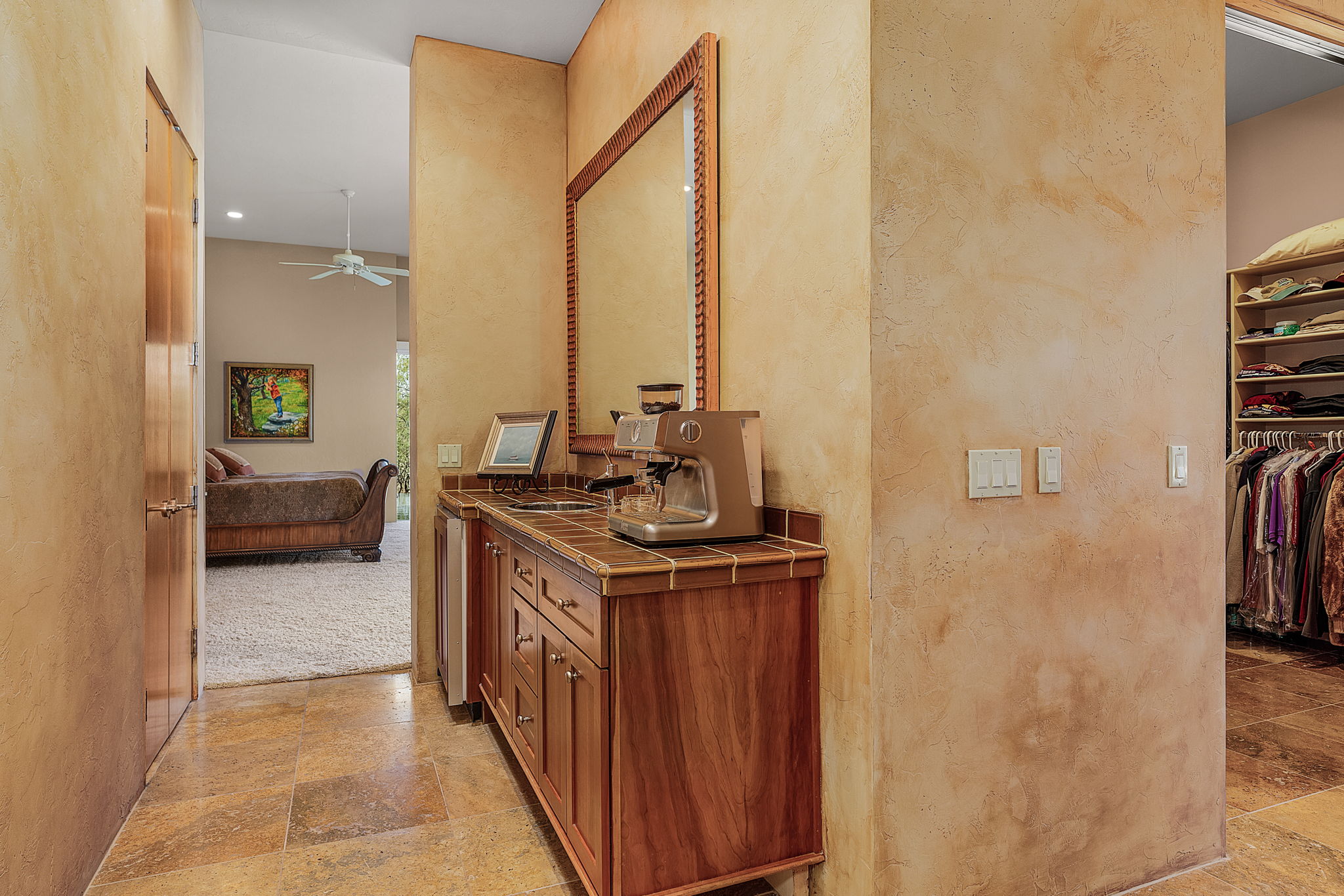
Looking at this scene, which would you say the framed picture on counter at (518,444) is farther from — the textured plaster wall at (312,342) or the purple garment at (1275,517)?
the textured plaster wall at (312,342)

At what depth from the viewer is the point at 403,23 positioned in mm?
3334

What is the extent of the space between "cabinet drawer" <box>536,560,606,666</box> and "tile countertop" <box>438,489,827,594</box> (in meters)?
0.03

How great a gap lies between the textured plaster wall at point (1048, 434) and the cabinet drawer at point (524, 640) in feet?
3.14

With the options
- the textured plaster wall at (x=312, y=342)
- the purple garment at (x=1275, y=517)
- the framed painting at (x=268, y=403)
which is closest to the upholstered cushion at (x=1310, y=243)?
the purple garment at (x=1275, y=517)

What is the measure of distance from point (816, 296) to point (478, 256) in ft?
7.27

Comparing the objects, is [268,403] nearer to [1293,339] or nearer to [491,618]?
[491,618]

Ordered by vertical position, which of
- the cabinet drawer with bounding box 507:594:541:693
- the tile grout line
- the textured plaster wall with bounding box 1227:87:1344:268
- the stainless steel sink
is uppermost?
Answer: the textured plaster wall with bounding box 1227:87:1344:268

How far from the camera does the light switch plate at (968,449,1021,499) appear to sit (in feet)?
5.49

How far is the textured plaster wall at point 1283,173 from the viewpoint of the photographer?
13.5ft

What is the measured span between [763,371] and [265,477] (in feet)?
18.9

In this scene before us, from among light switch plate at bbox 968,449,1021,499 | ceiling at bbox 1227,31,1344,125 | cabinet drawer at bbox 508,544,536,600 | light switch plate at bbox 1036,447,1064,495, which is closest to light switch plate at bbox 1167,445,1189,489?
light switch plate at bbox 1036,447,1064,495

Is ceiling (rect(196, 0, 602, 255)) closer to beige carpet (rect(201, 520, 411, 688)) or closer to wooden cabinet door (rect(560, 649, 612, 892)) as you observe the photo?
beige carpet (rect(201, 520, 411, 688))

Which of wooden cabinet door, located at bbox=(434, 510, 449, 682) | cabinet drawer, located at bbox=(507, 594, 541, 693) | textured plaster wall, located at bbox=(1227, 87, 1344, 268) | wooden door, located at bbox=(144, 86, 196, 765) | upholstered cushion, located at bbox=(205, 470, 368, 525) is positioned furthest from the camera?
upholstered cushion, located at bbox=(205, 470, 368, 525)

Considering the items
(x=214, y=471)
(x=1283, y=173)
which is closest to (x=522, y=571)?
(x=1283, y=173)
